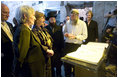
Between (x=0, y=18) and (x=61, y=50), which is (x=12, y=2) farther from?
(x=61, y=50)

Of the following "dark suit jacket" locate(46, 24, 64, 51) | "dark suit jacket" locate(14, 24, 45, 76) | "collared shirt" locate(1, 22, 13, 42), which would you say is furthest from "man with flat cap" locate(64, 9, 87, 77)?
"collared shirt" locate(1, 22, 13, 42)

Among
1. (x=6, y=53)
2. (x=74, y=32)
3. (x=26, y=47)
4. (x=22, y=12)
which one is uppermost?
(x=22, y=12)

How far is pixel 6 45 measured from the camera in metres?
1.41

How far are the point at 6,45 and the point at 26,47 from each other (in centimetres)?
38

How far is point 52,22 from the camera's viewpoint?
2.03 m

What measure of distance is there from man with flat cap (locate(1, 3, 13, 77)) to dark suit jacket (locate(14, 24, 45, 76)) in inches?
9.7

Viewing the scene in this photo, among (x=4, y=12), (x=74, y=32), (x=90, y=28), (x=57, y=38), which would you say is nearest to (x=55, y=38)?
(x=57, y=38)

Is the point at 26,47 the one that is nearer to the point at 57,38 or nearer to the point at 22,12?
the point at 22,12

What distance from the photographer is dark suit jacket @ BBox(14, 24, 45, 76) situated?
1207 mm

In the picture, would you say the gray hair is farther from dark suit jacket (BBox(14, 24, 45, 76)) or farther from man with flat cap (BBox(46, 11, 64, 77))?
man with flat cap (BBox(46, 11, 64, 77))

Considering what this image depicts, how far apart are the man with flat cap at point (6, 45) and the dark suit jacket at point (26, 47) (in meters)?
0.25

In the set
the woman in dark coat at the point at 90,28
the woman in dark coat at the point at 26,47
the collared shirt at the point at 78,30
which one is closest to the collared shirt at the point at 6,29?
the woman in dark coat at the point at 26,47

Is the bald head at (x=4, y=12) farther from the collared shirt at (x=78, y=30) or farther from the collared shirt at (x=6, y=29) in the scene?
the collared shirt at (x=78, y=30)

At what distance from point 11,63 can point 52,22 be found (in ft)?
3.53
